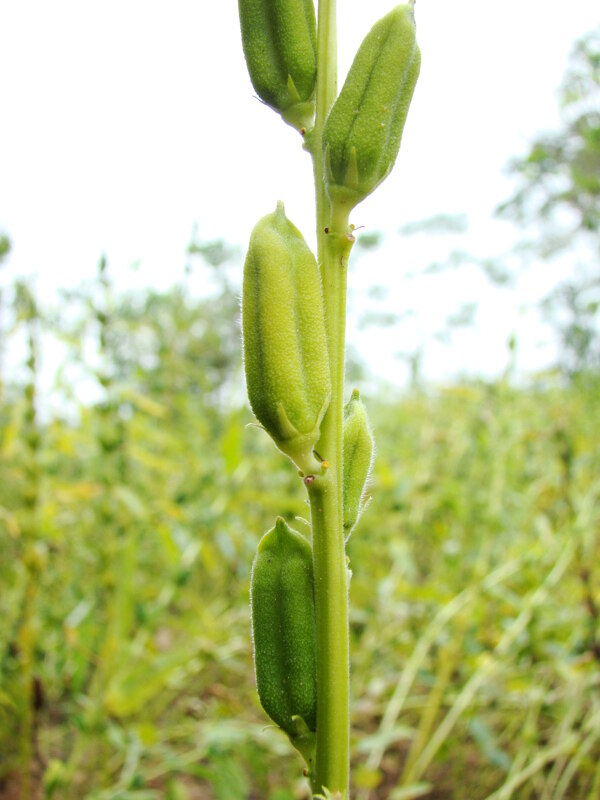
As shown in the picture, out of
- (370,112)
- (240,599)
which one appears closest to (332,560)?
(370,112)

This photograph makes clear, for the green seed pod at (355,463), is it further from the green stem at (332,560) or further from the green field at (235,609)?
the green field at (235,609)

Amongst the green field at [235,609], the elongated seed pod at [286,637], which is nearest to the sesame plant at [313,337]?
the elongated seed pod at [286,637]

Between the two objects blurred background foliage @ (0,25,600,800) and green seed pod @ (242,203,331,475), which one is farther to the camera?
blurred background foliage @ (0,25,600,800)

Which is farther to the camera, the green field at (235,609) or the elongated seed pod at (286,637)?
the green field at (235,609)

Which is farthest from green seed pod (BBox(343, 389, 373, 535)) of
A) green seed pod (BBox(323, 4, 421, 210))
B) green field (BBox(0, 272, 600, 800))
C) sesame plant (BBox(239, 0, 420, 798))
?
green field (BBox(0, 272, 600, 800))

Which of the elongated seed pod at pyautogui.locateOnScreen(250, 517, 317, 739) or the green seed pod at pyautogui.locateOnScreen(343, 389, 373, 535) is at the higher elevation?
the green seed pod at pyautogui.locateOnScreen(343, 389, 373, 535)

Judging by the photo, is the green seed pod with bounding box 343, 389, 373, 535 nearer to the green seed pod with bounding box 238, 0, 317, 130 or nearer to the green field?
the green seed pod with bounding box 238, 0, 317, 130
